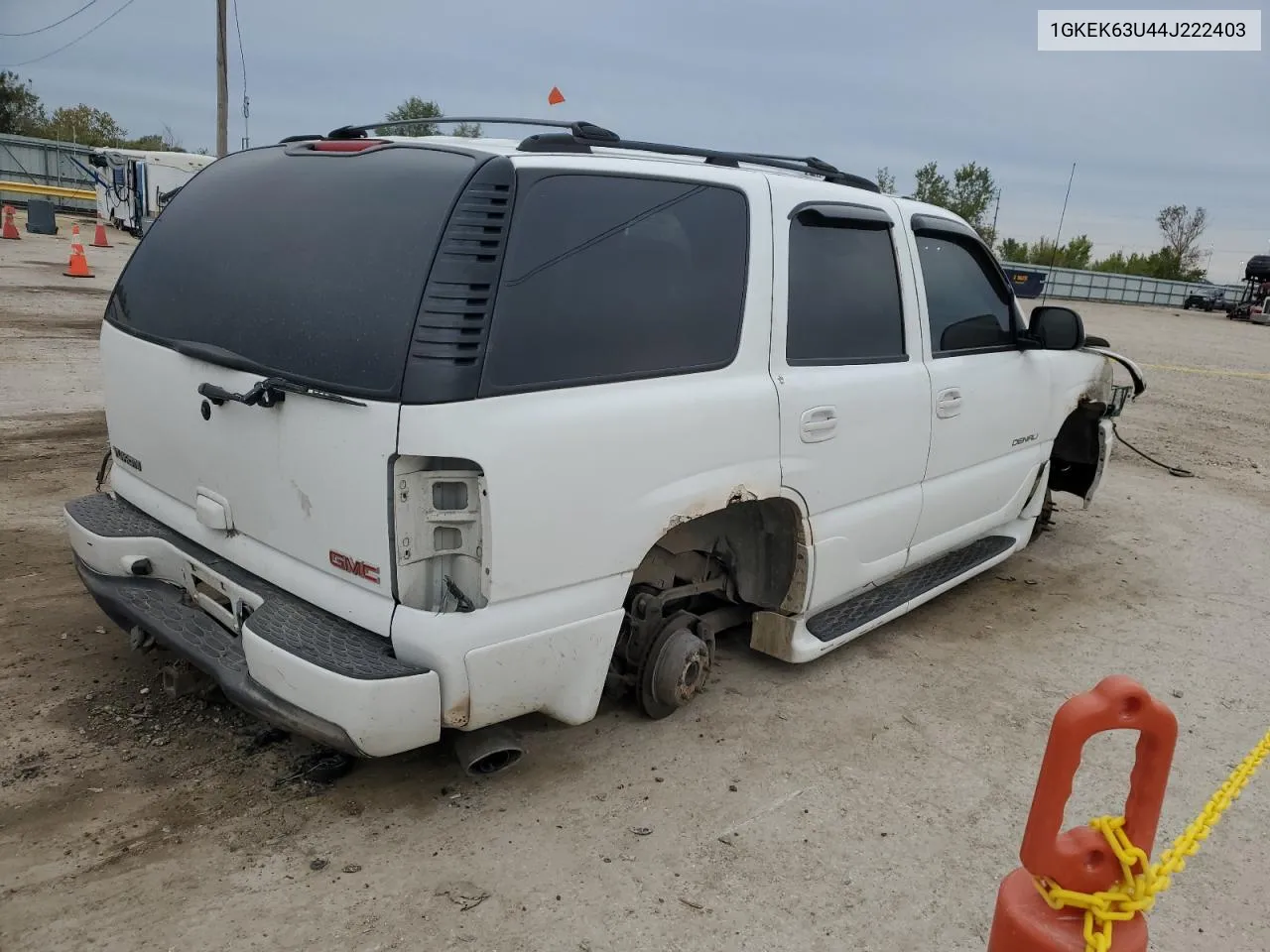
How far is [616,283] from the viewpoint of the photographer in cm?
286

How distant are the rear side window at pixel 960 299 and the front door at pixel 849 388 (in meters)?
0.22

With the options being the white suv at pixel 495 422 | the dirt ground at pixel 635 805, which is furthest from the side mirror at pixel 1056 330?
the dirt ground at pixel 635 805

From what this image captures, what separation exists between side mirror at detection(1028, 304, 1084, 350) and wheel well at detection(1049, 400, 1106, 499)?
3.04 ft

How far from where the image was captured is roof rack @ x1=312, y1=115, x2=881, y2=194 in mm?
2939

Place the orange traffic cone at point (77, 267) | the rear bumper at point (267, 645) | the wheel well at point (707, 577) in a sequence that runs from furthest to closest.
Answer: the orange traffic cone at point (77, 267), the wheel well at point (707, 577), the rear bumper at point (267, 645)

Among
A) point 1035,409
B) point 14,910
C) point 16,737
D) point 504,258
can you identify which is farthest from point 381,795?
point 1035,409

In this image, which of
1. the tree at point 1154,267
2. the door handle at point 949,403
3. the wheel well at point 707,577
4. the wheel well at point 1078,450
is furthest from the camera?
the tree at point 1154,267

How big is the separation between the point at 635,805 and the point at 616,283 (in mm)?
1646

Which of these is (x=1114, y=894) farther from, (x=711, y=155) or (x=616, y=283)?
(x=711, y=155)

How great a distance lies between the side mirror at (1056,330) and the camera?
469 cm

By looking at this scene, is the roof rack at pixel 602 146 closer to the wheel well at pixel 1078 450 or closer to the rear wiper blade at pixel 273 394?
the rear wiper blade at pixel 273 394

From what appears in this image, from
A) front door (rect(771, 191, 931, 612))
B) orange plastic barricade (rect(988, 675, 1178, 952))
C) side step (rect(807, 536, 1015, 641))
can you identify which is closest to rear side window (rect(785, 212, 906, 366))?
front door (rect(771, 191, 931, 612))

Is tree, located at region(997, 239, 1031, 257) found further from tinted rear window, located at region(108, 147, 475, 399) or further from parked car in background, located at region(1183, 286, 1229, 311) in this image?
tinted rear window, located at region(108, 147, 475, 399)

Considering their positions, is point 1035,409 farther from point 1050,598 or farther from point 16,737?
point 16,737
